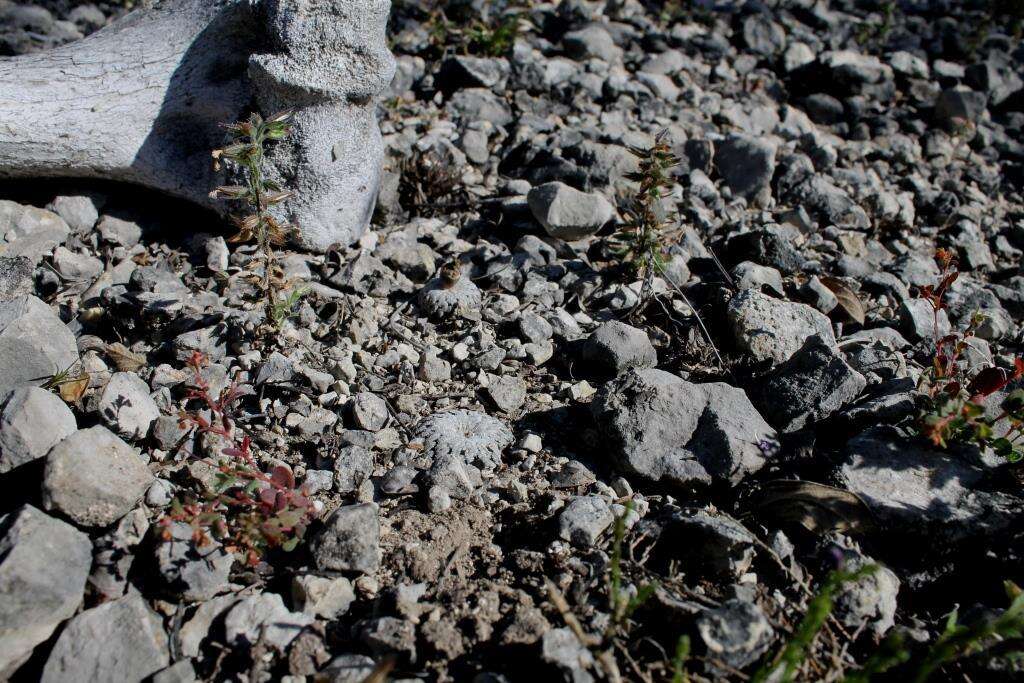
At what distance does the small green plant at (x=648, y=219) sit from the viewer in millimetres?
3496

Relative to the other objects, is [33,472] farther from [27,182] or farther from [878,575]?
[878,575]

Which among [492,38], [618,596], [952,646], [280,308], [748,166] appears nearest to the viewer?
[952,646]

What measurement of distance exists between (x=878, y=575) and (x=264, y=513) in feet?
6.32

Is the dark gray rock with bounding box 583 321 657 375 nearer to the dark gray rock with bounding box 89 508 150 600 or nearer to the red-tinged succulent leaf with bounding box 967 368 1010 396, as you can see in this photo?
the red-tinged succulent leaf with bounding box 967 368 1010 396

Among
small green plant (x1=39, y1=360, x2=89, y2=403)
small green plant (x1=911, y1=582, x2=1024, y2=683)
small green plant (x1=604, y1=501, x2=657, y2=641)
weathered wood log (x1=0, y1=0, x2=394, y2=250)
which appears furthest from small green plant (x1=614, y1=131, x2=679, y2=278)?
small green plant (x1=39, y1=360, x2=89, y2=403)

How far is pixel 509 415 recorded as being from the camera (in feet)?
10.4

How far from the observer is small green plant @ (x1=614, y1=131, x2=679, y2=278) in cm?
350

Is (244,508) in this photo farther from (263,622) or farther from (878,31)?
(878,31)

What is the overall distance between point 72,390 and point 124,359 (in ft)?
0.91

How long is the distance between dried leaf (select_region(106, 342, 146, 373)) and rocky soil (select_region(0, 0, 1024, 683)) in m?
0.03

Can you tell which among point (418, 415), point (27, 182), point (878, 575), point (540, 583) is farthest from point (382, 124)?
point (878, 575)

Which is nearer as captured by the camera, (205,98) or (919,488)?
(919,488)

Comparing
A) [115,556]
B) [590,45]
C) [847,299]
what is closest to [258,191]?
[115,556]

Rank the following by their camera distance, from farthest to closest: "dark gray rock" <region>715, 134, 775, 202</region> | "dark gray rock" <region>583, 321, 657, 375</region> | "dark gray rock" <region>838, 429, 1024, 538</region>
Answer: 1. "dark gray rock" <region>715, 134, 775, 202</region>
2. "dark gray rock" <region>583, 321, 657, 375</region>
3. "dark gray rock" <region>838, 429, 1024, 538</region>
